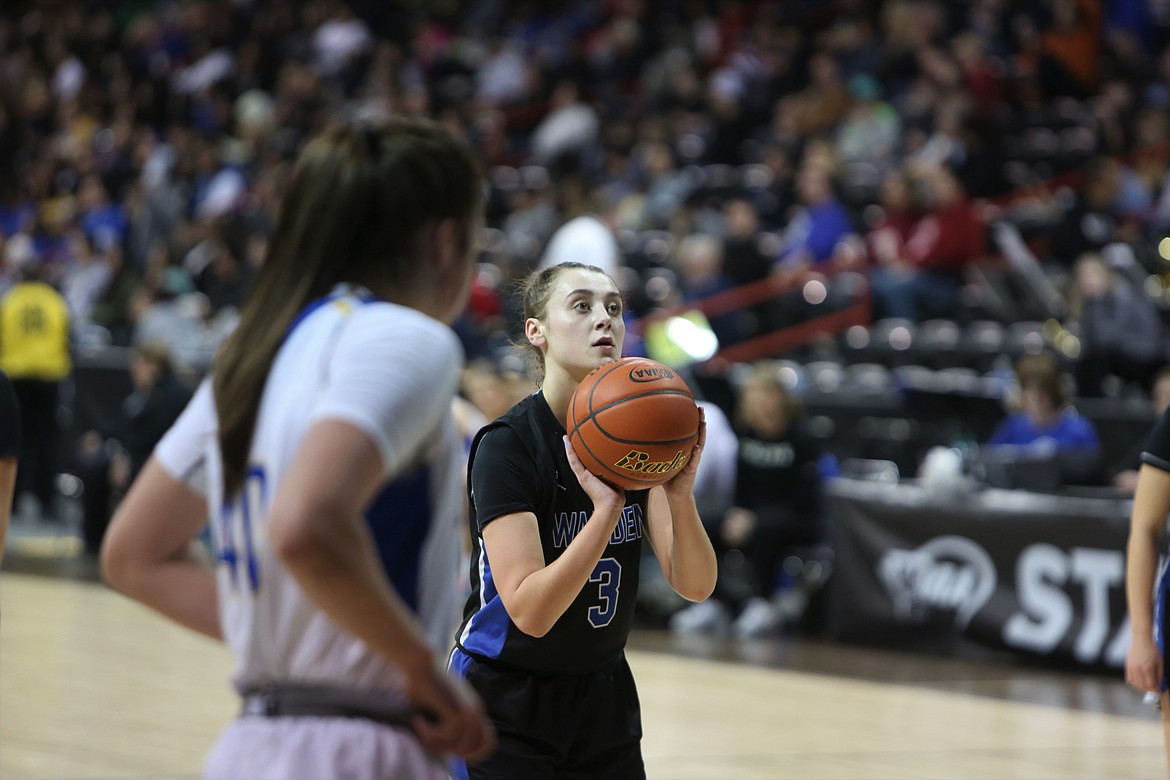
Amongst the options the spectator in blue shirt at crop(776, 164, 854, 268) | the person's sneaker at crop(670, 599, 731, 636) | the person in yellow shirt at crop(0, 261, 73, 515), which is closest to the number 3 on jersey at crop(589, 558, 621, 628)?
the person's sneaker at crop(670, 599, 731, 636)

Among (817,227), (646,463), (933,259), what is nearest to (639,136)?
(817,227)

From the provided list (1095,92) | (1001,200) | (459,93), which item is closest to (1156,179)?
(1001,200)

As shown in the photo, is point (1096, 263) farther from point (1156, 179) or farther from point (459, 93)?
point (459, 93)

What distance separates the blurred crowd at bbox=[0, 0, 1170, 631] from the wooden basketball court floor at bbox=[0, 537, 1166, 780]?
2.15 meters

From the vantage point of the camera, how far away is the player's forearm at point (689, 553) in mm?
3193

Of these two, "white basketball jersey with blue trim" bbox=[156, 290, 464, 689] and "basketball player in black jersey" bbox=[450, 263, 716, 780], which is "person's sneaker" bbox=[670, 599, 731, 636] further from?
"white basketball jersey with blue trim" bbox=[156, 290, 464, 689]

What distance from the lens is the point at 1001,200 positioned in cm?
1398

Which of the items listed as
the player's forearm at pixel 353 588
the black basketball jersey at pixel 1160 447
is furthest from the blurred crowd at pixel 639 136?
the player's forearm at pixel 353 588

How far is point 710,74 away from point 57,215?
8897 millimetres

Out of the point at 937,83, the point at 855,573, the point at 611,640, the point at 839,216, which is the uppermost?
the point at 611,640

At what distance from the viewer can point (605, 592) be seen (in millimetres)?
3209

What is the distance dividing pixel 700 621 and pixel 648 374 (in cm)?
713

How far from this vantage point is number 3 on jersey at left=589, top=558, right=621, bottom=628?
126 inches

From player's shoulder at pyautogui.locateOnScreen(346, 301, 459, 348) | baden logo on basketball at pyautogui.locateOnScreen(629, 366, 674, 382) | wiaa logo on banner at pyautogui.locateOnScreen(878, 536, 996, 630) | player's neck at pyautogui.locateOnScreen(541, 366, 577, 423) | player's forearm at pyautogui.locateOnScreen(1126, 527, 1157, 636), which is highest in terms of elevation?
player's shoulder at pyautogui.locateOnScreen(346, 301, 459, 348)
